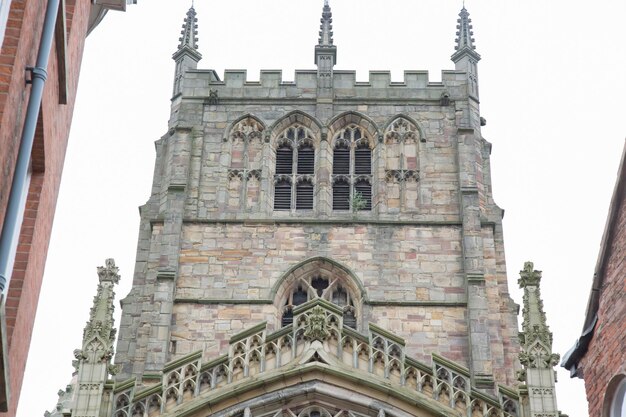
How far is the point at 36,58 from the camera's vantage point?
450 inches

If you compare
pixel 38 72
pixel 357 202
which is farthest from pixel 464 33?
pixel 38 72

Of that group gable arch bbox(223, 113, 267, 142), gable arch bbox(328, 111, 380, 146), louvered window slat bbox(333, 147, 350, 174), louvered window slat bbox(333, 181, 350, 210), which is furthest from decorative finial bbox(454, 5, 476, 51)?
gable arch bbox(223, 113, 267, 142)

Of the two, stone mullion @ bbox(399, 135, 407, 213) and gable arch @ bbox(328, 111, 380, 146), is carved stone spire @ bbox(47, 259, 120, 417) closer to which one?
stone mullion @ bbox(399, 135, 407, 213)

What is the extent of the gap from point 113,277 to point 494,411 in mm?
6831

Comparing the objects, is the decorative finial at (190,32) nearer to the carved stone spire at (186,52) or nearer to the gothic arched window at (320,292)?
the carved stone spire at (186,52)

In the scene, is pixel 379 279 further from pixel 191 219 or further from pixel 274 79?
pixel 274 79

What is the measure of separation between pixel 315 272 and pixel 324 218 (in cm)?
177

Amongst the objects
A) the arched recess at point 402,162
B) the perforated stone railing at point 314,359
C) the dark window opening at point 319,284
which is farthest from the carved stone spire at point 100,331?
the arched recess at point 402,162

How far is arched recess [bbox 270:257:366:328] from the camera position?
109 ft

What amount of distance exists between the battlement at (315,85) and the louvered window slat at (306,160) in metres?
1.75

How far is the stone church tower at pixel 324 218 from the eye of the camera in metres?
32.2

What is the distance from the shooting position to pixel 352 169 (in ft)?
120

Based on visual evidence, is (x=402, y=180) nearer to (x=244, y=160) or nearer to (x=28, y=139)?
(x=244, y=160)

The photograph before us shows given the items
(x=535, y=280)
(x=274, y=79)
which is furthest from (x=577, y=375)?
(x=274, y=79)
